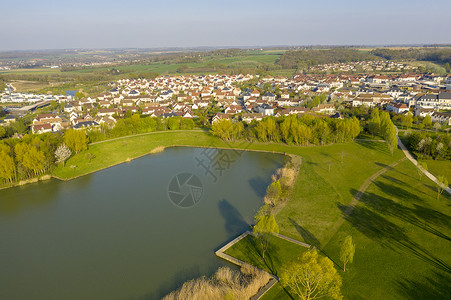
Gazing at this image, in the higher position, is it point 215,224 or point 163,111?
point 163,111

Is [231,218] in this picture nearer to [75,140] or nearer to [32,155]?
[32,155]

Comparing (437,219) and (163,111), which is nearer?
(437,219)

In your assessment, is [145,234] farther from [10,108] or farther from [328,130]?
[10,108]

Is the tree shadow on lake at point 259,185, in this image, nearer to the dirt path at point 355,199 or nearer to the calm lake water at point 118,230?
Result: the calm lake water at point 118,230

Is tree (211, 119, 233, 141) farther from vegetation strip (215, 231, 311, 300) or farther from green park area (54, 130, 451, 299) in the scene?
vegetation strip (215, 231, 311, 300)

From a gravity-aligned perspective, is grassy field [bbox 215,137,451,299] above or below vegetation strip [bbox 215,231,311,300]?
above

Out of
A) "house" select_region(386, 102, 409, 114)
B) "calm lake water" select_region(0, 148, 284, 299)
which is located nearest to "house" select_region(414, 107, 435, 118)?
"house" select_region(386, 102, 409, 114)

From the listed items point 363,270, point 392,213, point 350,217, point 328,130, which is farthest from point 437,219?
point 328,130
